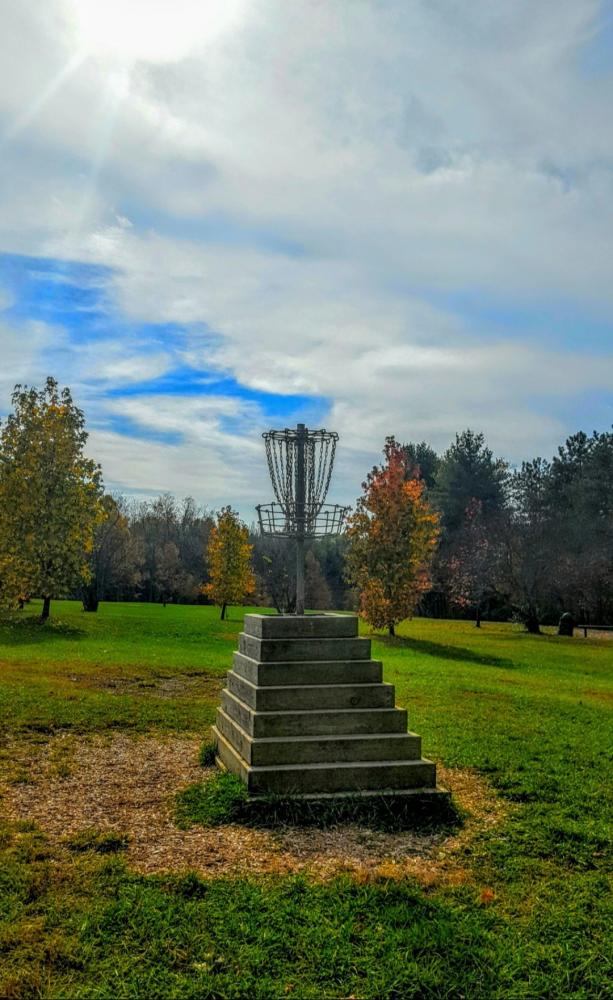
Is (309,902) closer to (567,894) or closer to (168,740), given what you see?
(567,894)

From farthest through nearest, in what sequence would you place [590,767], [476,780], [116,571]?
[116,571] → [590,767] → [476,780]

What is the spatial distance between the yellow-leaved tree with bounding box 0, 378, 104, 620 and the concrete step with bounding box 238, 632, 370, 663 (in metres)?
19.0

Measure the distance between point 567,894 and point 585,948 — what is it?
2.15ft

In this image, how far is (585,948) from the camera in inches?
153

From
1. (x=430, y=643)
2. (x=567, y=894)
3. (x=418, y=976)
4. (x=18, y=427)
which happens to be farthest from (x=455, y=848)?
(x=18, y=427)

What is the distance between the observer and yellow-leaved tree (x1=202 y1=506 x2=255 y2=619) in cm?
3628

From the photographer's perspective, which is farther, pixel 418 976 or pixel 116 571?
pixel 116 571

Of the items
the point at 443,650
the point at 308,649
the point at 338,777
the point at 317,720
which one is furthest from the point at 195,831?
the point at 443,650

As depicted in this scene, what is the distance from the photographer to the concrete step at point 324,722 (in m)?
6.23

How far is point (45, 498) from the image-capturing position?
2484 cm

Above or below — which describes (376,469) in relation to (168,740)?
above

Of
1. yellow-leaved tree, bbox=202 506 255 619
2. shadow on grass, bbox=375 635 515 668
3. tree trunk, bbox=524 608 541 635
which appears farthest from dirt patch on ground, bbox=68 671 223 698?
tree trunk, bbox=524 608 541 635

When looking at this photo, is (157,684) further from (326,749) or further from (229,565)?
(229,565)

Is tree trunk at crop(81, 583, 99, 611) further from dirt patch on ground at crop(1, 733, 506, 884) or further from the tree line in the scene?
dirt patch on ground at crop(1, 733, 506, 884)
